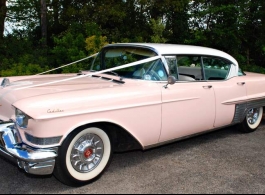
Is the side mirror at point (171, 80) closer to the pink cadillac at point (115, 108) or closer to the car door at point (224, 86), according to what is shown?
the pink cadillac at point (115, 108)

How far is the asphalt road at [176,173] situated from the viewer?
3.30 meters

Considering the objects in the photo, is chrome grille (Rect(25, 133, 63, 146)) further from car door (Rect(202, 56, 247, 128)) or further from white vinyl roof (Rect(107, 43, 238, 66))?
car door (Rect(202, 56, 247, 128))

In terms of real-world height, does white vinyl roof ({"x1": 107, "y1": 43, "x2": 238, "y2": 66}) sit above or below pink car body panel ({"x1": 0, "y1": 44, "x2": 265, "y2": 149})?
A: above

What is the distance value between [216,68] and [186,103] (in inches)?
45.1

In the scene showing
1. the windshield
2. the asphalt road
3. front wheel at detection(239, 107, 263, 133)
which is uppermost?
the windshield

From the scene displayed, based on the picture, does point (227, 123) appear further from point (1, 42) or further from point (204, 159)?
point (1, 42)

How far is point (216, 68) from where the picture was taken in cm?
489

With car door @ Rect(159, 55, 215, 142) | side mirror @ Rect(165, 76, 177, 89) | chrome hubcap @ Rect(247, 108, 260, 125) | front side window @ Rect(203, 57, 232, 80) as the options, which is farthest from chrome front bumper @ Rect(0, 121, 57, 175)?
chrome hubcap @ Rect(247, 108, 260, 125)

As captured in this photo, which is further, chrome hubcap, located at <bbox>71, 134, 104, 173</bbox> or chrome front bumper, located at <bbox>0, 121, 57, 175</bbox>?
chrome hubcap, located at <bbox>71, 134, 104, 173</bbox>

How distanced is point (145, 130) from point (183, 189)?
0.81 meters

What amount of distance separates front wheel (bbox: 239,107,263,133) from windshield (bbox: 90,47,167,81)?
2162 mm

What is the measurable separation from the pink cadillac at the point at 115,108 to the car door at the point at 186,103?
13 mm

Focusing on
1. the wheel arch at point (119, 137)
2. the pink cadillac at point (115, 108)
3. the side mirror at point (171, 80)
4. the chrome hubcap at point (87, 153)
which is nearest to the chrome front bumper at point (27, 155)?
the pink cadillac at point (115, 108)

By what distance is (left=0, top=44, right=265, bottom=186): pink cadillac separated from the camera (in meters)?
3.05
